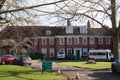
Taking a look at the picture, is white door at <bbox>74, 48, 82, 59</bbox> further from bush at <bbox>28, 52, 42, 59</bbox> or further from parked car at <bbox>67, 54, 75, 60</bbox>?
bush at <bbox>28, 52, 42, 59</bbox>

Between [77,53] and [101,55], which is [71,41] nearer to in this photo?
[77,53]

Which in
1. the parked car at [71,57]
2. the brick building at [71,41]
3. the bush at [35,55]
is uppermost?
the brick building at [71,41]

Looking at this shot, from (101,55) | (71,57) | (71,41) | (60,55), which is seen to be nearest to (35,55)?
(60,55)

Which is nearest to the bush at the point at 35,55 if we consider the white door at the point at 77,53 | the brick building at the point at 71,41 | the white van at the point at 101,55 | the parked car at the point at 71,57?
the brick building at the point at 71,41

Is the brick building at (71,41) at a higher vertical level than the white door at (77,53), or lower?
higher

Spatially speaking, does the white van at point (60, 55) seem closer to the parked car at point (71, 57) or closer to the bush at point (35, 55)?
the parked car at point (71, 57)

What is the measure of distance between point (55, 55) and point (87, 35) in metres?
10.2

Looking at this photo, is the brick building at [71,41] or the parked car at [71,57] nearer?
the parked car at [71,57]

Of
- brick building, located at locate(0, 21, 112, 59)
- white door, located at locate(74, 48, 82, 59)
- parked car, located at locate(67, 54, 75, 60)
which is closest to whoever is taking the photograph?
parked car, located at locate(67, 54, 75, 60)

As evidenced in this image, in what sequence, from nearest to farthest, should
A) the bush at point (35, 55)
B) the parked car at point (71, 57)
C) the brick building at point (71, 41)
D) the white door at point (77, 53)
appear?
the parked car at point (71, 57) → the bush at point (35, 55) → the white door at point (77, 53) → the brick building at point (71, 41)

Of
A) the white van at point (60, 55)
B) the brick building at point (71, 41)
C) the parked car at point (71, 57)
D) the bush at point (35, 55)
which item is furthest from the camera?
the brick building at point (71, 41)

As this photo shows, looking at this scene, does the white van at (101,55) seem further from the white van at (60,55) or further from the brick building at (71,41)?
the brick building at (71,41)

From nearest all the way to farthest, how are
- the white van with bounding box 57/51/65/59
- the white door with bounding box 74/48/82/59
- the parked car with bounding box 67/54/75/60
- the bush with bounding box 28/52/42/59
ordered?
the parked car with bounding box 67/54/75/60
the bush with bounding box 28/52/42/59
the white van with bounding box 57/51/65/59
the white door with bounding box 74/48/82/59

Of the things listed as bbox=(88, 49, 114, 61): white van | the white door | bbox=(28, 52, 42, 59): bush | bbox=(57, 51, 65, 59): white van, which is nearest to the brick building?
the white door
